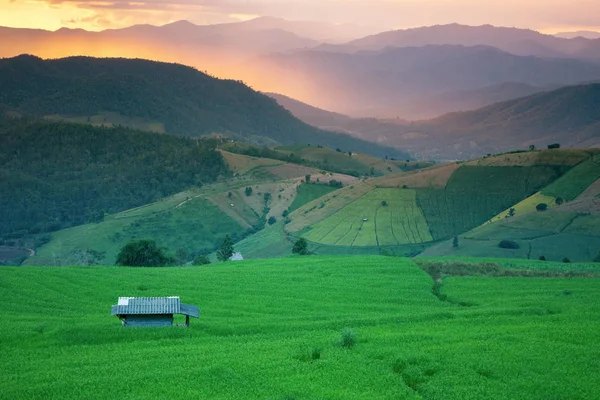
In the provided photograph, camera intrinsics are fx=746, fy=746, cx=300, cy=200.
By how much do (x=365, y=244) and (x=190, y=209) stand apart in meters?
57.5

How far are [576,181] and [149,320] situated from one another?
384 feet

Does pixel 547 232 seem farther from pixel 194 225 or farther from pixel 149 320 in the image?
pixel 149 320

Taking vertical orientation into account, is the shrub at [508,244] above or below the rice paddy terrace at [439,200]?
below

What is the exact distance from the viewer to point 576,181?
458 feet

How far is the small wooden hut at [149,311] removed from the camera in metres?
38.8

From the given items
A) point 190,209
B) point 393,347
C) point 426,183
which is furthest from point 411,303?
point 190,209

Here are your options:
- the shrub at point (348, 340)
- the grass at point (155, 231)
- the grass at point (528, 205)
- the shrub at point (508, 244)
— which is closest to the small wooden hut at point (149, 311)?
the shrub at point (348, 340)

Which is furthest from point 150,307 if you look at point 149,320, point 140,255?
point 140,255

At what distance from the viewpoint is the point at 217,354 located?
113 ft

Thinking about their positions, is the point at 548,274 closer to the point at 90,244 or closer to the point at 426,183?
the point at 426,183

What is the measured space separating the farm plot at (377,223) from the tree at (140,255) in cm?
4470

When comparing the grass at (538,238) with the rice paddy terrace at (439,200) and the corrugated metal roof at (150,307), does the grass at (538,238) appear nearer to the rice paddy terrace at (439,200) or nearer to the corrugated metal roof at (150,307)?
the rice paddy terrace at (439,200)

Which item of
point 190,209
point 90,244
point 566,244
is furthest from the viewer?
point 190,209

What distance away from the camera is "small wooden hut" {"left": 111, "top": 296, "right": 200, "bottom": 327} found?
38844mm
